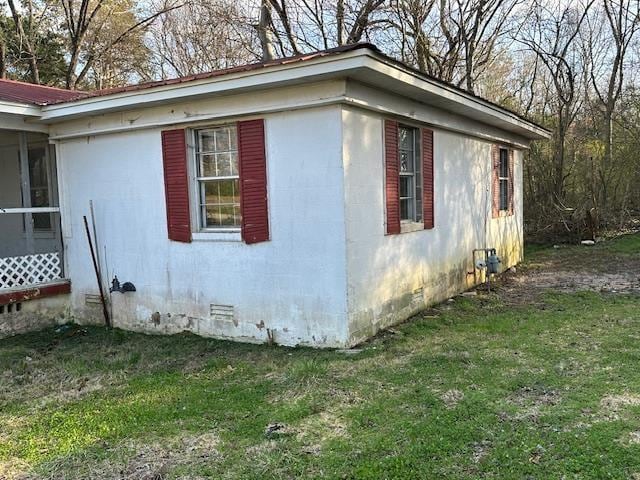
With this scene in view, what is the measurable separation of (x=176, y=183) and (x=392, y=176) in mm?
2501

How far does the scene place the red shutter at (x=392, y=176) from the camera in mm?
6027

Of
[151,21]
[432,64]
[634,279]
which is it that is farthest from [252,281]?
[151,21]

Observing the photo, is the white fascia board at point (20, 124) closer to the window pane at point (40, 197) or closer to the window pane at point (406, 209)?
the window pane at point (40, 197)

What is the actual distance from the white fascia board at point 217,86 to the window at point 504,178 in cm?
634

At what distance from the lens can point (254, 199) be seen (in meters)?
5.64

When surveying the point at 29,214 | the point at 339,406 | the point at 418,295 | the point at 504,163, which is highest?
the point at 504,163

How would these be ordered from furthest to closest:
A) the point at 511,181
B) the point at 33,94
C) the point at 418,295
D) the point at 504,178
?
the point at 511,181 → the point at 504,178 → the point at 33,94 → the point at 418,295

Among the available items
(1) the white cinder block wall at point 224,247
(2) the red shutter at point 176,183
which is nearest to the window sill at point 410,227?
(1) the white cinder block wall at point 224,247

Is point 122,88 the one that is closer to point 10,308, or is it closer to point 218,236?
point 218,236

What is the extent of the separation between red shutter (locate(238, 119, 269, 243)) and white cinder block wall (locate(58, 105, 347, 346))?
3.1 inches

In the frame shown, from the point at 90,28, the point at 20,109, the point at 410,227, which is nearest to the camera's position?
the point at 20,109

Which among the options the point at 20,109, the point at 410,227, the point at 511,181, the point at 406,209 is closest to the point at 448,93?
the point at 406,209

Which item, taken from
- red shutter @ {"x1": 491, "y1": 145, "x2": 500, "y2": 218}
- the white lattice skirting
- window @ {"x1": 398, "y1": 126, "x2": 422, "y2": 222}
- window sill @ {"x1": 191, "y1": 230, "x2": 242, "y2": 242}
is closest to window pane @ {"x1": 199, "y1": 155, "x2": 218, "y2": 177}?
window sill @ {"x1": 191, "y1": 230, "x2": 242, "y2": 242}

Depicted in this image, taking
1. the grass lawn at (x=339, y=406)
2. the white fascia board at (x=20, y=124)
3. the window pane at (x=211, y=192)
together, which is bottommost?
the grass lawn at (x=339, y=406)
